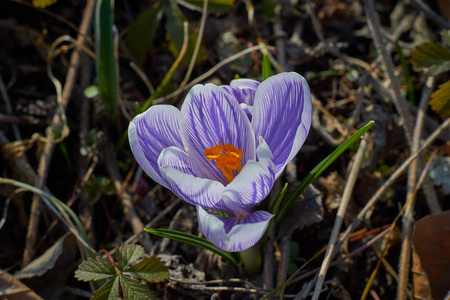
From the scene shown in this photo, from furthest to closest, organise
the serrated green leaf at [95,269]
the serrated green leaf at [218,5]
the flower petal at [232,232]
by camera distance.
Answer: the serrated green leaf at [218,5] → the serrated green leaf at [95,269] → the flower petal at [232,232]

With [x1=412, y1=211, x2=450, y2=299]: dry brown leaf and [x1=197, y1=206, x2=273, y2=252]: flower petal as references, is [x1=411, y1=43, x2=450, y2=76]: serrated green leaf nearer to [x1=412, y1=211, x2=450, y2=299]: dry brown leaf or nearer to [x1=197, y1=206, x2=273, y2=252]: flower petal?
[x1=412, y1=211, x2=450, y2=299]: dry brown leaf

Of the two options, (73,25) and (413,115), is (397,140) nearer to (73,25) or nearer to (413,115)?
(413,115)

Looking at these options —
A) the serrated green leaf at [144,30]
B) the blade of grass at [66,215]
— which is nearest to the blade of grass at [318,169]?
the blade of grass at [66,215]

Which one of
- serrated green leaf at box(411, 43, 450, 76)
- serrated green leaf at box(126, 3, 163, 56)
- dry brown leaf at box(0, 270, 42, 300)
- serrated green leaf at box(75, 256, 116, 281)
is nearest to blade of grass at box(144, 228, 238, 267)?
serrated green leaf at box(75, 256, 116, 281)

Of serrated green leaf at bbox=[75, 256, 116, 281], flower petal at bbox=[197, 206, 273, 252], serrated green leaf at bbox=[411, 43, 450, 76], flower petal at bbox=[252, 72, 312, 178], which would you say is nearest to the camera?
flower petal at bbox=[197, 206, 273, 252]

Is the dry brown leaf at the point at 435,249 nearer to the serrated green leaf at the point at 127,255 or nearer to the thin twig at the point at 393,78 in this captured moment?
the thin twig at the point at 393,78

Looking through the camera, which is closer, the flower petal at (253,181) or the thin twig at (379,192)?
the flower petal at (253,181)

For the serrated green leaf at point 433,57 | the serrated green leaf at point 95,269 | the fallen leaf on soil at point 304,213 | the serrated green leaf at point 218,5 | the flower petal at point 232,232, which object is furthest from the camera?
the serrated green leaf at point 218,5

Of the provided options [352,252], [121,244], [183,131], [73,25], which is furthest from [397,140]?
[73,25]
